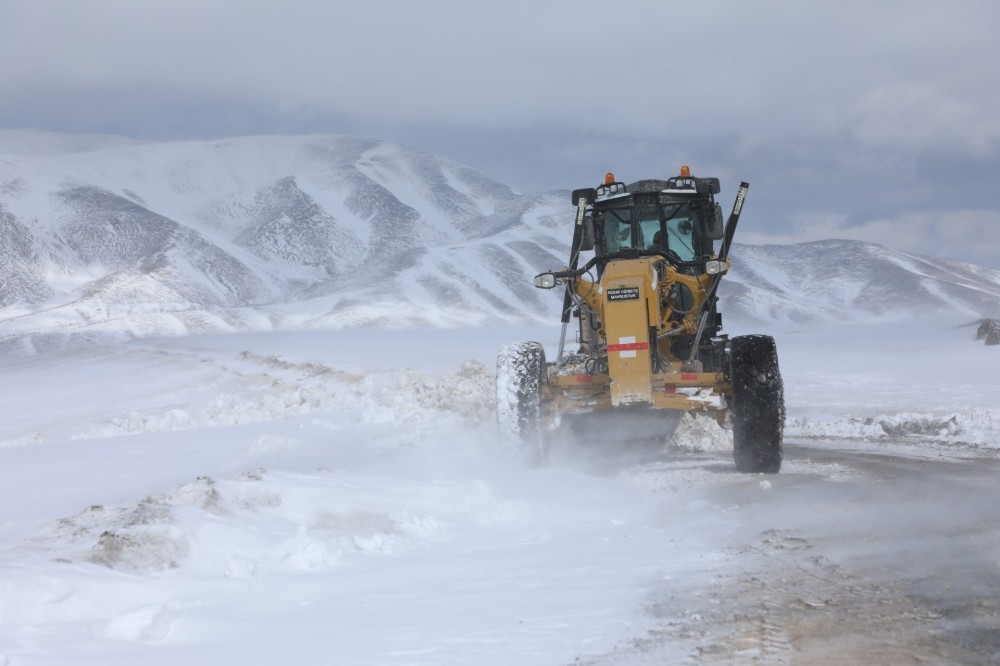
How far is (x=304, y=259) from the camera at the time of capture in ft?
392

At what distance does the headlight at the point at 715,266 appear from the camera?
8.55 m

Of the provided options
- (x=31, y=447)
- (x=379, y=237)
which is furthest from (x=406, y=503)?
(x=379, y=237)

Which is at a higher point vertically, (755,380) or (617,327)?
(617,327)

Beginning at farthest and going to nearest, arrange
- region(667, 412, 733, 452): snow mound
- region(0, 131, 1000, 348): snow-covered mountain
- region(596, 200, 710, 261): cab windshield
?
1. region(0, 131, 1000, 348): snow-covered mountain
2. region(667, 412, 733, 452): snow mound
3. region(596, 200, 710, 261): cab windshield

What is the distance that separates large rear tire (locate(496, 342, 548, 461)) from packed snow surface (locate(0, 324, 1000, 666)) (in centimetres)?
24

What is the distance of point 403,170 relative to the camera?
16575cm

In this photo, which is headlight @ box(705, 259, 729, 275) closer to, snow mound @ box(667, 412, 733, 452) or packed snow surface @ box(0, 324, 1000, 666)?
packed snow surface @ box(0, 324, 1000, 666)

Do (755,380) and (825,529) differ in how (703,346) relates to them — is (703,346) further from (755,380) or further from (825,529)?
(825,529)

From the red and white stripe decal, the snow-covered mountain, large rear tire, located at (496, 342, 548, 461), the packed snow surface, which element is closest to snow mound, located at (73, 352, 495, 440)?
the packed snow surface

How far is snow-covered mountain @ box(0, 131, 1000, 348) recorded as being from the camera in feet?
272

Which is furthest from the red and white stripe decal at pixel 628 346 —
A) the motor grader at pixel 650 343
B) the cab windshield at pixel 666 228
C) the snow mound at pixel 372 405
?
the snow mound at pixel 372 405

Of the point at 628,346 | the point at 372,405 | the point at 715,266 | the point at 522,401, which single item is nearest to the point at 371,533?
the point at 522,401

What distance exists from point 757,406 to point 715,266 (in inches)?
59.1

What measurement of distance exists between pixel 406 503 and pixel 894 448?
6488 millimetres
